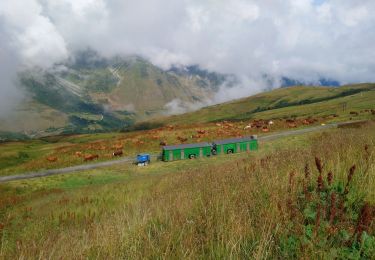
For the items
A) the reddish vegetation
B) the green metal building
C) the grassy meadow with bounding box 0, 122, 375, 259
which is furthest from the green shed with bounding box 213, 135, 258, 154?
the reddish vegetation

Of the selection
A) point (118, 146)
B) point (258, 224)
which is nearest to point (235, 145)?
point (118, 146)

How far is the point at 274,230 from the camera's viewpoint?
16.2 feet

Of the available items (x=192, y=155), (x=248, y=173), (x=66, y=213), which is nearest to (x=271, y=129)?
(x=192, y=155)

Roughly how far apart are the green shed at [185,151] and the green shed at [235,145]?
135 centimetres

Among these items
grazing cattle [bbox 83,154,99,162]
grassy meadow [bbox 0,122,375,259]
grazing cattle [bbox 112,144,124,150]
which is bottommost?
grazing cattle [bbox 83,154,99,162]

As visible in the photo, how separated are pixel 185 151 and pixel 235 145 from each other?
749 cm

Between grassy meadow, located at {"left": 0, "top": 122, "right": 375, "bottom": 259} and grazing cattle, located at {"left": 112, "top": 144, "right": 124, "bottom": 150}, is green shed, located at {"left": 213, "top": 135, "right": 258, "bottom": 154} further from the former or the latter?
grassy meadow, located at {"left": 0, "top": 122, "right": 375, "bottom": 259}

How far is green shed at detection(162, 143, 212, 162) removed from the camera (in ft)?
153

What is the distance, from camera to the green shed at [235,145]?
48.3m

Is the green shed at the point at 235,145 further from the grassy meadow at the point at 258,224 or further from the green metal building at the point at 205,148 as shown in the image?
the grassy meadow at the point at 258,224

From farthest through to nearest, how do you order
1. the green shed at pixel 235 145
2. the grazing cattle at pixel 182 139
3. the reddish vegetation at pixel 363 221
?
1. the grazing cattle at pixel 182 139
2. the green shed at pixel 235 145
3. the reddish vegetation at pixel 363 221

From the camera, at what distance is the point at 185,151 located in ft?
155

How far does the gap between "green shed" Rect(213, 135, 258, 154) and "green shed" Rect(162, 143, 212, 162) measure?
135cm

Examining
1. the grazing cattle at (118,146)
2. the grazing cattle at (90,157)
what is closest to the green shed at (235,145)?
the grazing cattle at (118,146)
